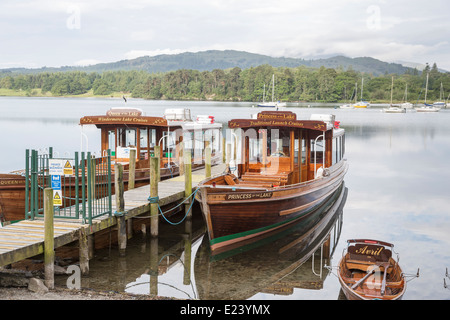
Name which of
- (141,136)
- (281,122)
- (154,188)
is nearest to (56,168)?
(154,188)

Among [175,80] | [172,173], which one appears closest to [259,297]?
[172,173]

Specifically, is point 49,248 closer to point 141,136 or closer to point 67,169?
point 67,169

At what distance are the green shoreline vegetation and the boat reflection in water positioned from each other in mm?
130387

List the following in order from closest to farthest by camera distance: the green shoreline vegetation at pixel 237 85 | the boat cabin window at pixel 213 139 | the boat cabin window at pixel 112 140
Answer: the boat cabin window at pixel 112 140 < the boat cabin window at pixel 213 139 < the green shoreline vegetation at pixel 237 85

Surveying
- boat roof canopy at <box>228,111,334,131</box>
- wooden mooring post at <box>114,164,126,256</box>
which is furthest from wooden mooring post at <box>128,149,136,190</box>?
boat roof canopy at <box>228,111,334,131</box>

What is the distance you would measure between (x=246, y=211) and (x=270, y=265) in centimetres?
166

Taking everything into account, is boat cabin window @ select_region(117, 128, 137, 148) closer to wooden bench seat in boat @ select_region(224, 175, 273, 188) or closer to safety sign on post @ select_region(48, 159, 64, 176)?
wooden bench seat in boat @ select_region(224, 175, 273, 188)

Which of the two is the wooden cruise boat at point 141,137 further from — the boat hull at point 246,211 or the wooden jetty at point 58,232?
the boat hull at point 246,211

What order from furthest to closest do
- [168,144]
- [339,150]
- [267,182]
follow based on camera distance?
[339,150] < [168,144] < [267,182]

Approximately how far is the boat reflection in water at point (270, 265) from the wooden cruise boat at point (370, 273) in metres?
1.31

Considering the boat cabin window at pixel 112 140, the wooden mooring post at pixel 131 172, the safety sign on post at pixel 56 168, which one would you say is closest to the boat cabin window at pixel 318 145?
the wooden mooring post at pixel 131 172

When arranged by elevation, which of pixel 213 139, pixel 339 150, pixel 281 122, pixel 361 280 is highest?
pixel 281 122

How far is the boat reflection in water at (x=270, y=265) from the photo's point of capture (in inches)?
477

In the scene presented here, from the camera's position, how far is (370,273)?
432 inches
